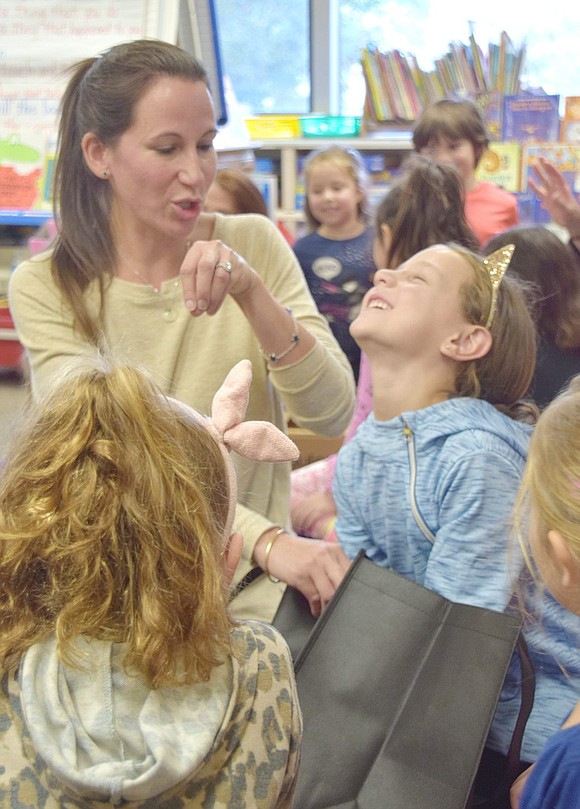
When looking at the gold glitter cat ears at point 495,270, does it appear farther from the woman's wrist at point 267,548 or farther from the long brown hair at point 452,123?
the long brown hair at point 452,123

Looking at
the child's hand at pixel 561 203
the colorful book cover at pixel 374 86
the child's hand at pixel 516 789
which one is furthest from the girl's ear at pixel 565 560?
the colorful book cover at pixel 374 86

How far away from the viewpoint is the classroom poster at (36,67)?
3.54m

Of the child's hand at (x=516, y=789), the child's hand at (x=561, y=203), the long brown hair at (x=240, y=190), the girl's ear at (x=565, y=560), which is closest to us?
the girl's ear at (x=565, y=560)

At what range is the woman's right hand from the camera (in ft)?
4.17

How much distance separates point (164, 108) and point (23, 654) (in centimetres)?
101

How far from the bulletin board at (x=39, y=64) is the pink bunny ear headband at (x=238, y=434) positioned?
8.60 ft

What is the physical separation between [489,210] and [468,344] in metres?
1.93

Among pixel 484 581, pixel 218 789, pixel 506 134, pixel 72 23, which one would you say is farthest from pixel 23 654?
pixel 506 134

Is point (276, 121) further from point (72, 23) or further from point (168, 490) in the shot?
point (168, 490)

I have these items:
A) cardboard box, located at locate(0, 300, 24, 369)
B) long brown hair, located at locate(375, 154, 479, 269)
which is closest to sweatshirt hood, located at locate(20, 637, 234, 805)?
long brown hair, located at locate(375, 154, 479, 269)

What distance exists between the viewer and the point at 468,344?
146 cm

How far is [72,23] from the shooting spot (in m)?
3.60

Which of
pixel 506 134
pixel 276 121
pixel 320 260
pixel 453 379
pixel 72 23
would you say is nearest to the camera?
pixel 453 379

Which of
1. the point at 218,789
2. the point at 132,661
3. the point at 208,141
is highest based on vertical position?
the point at 208,141
